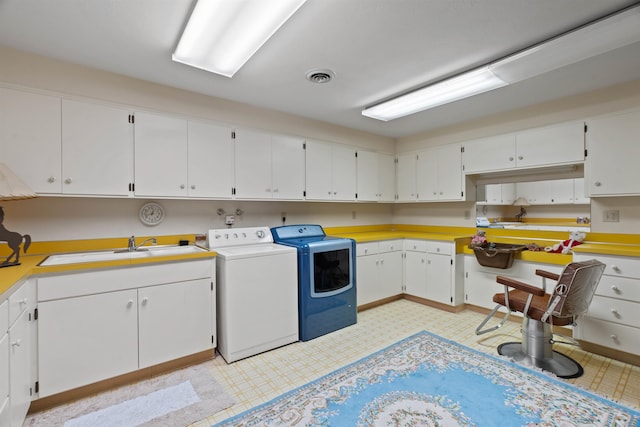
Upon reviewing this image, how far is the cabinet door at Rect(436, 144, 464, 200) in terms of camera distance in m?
3.94

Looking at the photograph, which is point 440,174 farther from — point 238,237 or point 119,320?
point 119,320

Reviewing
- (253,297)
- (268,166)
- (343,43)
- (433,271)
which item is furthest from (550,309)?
(268,166)

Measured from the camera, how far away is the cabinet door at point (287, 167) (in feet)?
11.0

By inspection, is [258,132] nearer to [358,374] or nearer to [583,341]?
[358,374]

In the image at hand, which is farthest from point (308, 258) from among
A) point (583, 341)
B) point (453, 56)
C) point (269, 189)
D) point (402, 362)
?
point (583, 341)

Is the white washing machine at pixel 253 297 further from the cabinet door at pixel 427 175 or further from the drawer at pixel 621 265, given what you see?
the drawer at pixel 621 265

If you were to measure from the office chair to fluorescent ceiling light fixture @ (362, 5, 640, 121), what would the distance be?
1.50 metres

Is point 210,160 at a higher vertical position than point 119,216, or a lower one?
higher

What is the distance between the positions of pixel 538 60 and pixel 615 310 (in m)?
2.14

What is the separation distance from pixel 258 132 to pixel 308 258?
1485 mm

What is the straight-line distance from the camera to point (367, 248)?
374cm

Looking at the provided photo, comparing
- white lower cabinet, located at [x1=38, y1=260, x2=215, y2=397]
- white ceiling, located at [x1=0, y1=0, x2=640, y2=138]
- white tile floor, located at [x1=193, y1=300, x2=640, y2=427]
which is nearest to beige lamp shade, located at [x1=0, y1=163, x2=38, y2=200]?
white lower cabinet, located at [x1=38, y1=260, x2=215, y2=397]

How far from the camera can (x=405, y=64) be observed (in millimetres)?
2389

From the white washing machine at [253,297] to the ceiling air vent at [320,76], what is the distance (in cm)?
158
